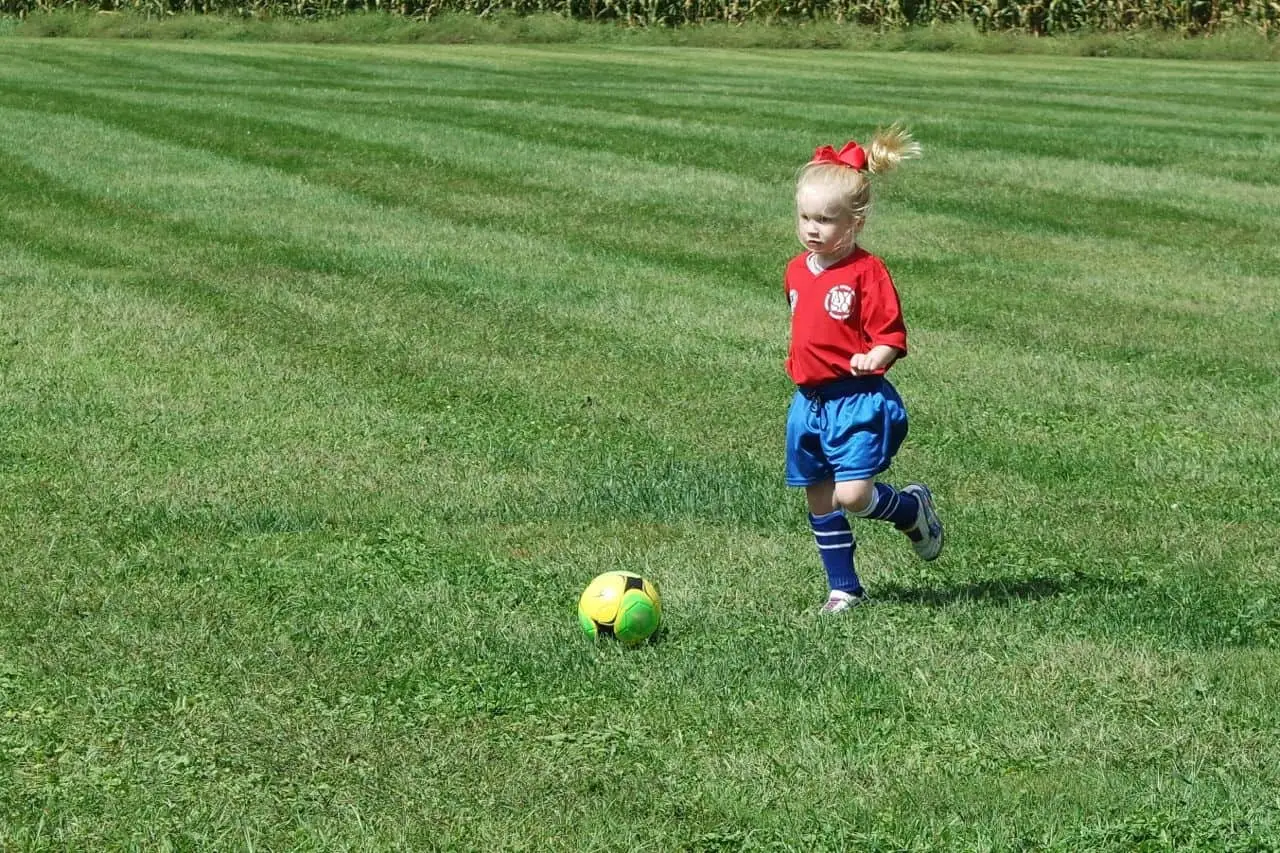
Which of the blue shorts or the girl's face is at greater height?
the girl's face

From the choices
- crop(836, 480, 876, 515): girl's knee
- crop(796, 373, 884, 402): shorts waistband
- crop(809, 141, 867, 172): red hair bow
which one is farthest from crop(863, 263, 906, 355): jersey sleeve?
crop(836, 480, 876, 515): girl's knee

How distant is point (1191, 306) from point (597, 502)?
5717 millimetres

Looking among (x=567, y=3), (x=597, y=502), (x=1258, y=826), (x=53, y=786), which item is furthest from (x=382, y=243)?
(x=567, y=3)

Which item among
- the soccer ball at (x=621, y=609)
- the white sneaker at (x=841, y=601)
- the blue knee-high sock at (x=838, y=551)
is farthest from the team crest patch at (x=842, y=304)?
the soccer ball at (x=621, y=609)

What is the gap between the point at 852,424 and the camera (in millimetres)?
5812

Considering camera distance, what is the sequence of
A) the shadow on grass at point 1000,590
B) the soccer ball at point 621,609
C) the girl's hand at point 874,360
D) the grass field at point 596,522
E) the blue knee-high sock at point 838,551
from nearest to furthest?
the grass field at point 596,522
the soccer ball at point 621,609
the girl's hand at point 874,360
the blue knee-high sock at point 838,551
the shadow on grass at point 1000,590

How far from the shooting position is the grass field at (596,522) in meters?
4.60

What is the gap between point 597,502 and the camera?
7180 millimetres

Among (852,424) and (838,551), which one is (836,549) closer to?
(838,551)

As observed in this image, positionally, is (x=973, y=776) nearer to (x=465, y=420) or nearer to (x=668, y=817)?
(x=668, y=817)

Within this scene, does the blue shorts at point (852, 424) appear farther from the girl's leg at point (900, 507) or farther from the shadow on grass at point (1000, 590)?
the shadow on grass at point (1000, 590)

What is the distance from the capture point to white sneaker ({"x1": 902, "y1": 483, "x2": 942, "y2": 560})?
20.2ft

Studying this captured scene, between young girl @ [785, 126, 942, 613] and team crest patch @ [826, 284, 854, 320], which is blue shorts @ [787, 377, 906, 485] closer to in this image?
young girl @ [785, 126, 942, 613]

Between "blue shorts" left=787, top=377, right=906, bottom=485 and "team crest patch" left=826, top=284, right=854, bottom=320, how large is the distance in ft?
0.70
